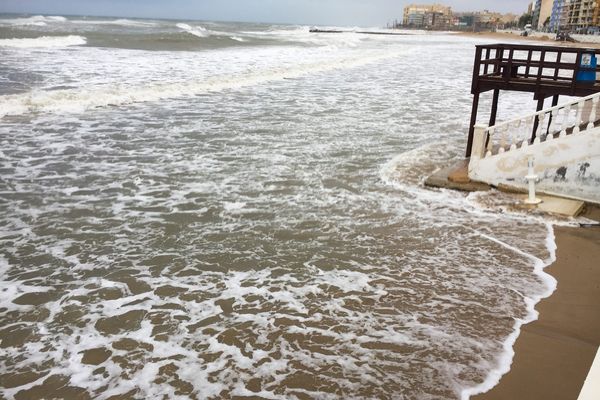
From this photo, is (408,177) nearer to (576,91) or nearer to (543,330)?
(576,91)

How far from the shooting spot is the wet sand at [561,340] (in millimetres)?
4102

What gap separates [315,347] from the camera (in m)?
4.72

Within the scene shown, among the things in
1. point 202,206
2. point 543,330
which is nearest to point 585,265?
point 543,330

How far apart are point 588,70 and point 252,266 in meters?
8.29

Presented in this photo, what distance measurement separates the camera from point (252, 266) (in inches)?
249

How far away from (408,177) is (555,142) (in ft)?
9.38

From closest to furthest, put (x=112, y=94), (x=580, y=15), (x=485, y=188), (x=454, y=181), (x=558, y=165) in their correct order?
(x=558, y=165), (x=485, y=188), (x=454, y=181), (x=112, y=94), (x=580, y=15)

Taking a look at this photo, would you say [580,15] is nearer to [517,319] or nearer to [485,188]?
[485,188]

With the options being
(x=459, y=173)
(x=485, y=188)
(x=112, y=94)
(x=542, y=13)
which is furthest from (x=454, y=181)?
(x=542, y=13)

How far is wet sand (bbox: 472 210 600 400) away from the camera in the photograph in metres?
4.10

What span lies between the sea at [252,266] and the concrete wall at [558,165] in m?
0.80

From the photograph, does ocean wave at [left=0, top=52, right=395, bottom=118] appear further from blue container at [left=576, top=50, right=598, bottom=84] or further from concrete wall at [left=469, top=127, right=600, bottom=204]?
blue container at [left=576, top=50, right=598, bottom=84]

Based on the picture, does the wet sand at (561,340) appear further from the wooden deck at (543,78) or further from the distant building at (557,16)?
the distant building at (557,16)

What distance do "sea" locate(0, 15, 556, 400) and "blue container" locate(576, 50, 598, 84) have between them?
10.8 ft
